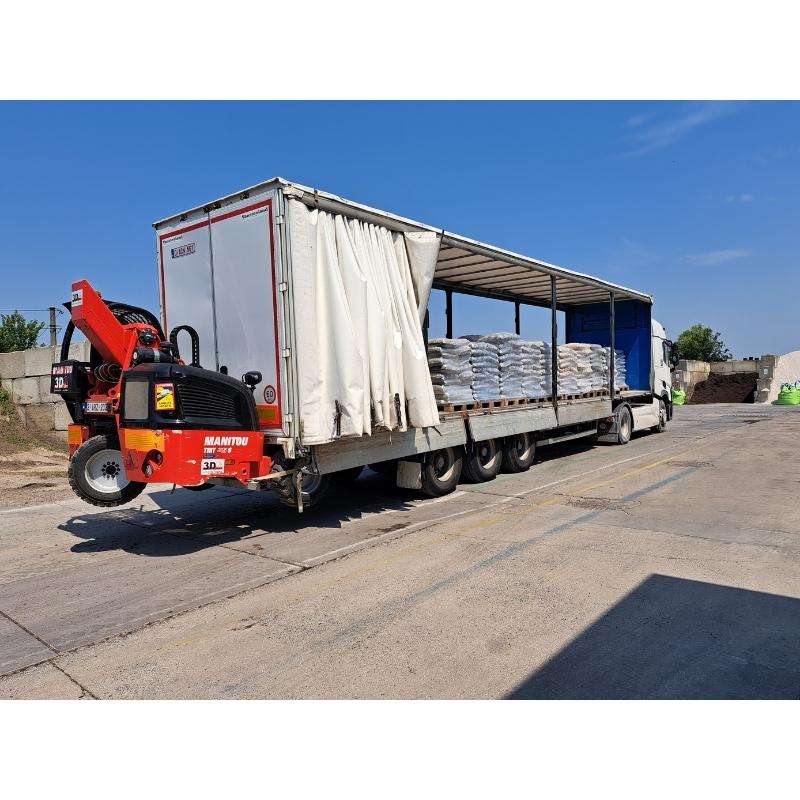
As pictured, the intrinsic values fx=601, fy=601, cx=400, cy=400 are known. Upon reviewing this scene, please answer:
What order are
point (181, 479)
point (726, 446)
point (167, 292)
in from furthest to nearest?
point (726, 446) < point (167, 292) < point (181, 479)

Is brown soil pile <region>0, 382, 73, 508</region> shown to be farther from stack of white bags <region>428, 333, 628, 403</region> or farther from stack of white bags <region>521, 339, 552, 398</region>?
→ stack of white bags <region>521, 339, 552, 398</region>

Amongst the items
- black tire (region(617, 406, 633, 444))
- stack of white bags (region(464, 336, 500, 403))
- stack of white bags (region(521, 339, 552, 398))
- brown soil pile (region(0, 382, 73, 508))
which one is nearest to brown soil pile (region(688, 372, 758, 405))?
black tire (region(617, 406, 633, 444))

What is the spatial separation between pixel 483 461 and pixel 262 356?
450cm

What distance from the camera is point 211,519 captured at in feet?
24.2

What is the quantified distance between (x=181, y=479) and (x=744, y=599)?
4.67 meters

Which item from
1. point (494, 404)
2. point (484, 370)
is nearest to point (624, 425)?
point (494, 404)

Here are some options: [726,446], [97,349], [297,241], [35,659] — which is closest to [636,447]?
[726,446]

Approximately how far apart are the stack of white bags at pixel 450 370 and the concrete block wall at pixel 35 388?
28.2 feet

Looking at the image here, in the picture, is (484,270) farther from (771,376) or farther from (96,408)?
(771,376)

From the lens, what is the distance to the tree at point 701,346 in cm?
6456

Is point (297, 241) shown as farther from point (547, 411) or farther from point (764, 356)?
point (764, 356)

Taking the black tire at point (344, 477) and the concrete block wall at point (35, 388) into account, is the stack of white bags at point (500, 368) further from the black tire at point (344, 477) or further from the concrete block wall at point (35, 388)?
the concrete block wall at point (35, 388)

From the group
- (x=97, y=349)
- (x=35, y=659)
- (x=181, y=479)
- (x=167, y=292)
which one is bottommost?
(x=35, y=659)

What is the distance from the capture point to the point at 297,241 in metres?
5.78
